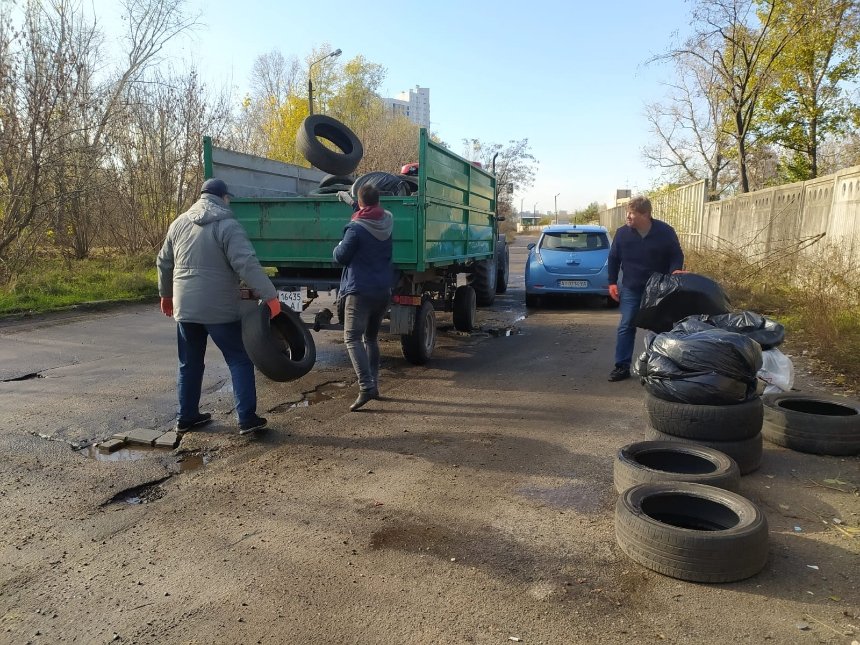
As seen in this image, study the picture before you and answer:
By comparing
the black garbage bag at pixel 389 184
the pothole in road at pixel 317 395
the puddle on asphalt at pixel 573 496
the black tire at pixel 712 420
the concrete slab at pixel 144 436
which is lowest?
the concrete slab at pixel 144 436

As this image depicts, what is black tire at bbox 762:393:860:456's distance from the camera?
412 cm

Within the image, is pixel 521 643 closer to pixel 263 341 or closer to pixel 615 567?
pixel 615 567

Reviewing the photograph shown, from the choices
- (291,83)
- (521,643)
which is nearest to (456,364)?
(521,643)

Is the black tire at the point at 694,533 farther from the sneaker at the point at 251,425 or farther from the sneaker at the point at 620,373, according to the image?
the sneaker at the point at 620,373

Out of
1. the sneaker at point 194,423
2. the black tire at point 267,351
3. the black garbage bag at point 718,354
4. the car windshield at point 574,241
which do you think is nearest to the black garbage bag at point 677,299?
the black garbage bag at point 718,354

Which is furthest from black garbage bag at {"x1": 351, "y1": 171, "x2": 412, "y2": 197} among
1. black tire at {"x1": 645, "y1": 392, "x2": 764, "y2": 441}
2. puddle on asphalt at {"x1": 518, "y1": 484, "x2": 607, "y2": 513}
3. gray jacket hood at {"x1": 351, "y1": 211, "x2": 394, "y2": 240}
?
puddle on asphalt at {"x1": 518, "y1": 484, "x2": 607, "y2": 513}

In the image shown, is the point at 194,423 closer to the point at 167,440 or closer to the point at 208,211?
the point at 167,440

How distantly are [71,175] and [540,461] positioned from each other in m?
13.3

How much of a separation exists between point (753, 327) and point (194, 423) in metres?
4.44

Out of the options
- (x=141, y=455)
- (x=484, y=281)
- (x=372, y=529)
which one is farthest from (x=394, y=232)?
(x=484, y=281)

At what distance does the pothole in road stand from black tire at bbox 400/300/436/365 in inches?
35.8

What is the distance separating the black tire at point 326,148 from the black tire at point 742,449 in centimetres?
571

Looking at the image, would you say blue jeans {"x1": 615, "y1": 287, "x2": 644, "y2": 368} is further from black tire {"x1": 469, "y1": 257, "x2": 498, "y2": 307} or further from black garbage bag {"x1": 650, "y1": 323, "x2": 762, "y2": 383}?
black tire {"x1": 469, "y1": 257, "x2": 498, "y2": 307}

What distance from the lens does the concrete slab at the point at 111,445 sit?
4.34m
